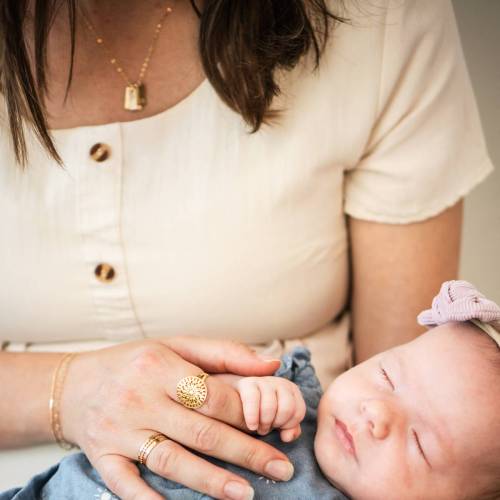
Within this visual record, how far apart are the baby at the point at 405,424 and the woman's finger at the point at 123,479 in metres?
0.04

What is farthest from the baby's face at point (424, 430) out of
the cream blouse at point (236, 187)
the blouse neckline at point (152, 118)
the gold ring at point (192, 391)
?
the blouse neckline at point (152, 118)

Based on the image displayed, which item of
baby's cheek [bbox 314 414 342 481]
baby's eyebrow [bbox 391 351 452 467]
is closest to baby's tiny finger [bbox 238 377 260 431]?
baby's cheek [bbox 314 414 342 481]

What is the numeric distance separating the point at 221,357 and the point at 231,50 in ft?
1.65

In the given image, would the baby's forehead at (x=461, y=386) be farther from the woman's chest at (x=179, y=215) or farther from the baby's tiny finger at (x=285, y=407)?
the woman's chest at (x=179, y=215)

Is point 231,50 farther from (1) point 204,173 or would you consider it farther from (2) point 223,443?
(2) point 223,443

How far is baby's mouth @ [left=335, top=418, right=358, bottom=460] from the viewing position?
0.97 m

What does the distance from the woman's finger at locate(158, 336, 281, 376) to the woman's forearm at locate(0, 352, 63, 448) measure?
0.27 metres

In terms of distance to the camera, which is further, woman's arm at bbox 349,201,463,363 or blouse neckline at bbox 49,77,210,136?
woman's arm at bbox 349,201,463,363

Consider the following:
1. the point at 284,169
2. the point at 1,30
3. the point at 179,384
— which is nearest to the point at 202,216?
the point at 284,169

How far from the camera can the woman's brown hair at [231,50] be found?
991 mm

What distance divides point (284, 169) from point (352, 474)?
527 mm

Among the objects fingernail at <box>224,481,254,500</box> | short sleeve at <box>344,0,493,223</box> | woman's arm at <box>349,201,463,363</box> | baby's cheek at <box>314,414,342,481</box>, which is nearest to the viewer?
fingernail at <box>224,481,254,500</box>

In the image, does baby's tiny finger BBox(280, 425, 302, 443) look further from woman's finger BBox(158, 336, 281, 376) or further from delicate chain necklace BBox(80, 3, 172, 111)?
delicate chain necklace BBox(80, 3, 172, 111)

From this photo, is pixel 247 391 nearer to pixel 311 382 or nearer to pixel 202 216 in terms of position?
pixel 311 382
